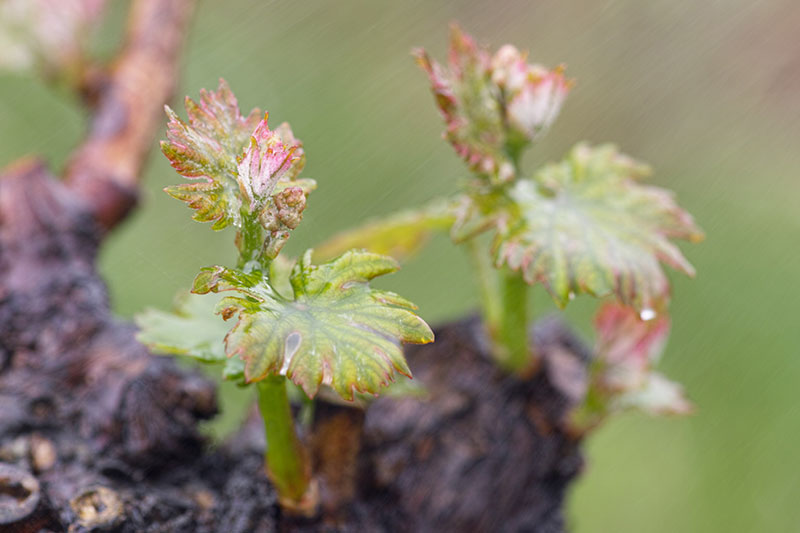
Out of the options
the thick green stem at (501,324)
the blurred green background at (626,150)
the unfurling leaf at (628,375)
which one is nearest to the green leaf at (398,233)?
the thick green stem at (501,324)

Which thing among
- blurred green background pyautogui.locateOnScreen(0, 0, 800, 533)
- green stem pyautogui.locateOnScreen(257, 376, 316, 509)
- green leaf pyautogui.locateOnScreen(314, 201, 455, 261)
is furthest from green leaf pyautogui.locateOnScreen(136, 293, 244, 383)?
blurred green background pyautogui.locateOnScreen(0, 0, 800, 533)

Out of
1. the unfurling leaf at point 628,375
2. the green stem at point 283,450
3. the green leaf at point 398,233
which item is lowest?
the green stem at point 283,450

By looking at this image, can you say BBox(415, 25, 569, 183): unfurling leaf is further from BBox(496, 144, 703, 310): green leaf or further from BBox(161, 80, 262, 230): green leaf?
BBox(161, 80, 262, 230): green leaf

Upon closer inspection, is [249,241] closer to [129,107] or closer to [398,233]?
[398,233]

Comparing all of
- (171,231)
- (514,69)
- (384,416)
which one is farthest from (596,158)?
(171,231)

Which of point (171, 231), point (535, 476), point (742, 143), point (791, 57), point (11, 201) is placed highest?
point (791, 57)

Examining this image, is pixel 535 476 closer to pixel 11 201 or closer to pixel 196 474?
pixel 196 474

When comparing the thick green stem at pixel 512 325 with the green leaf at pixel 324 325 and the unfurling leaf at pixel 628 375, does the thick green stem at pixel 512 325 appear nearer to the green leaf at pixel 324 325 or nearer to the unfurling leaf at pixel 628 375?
the unfurling leaf at pixel 628 375
